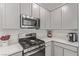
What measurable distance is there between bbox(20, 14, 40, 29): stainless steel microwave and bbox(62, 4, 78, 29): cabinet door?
51cm

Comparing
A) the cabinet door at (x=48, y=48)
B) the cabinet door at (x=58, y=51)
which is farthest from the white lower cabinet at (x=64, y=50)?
the cabinet door at (x=48, y=48)

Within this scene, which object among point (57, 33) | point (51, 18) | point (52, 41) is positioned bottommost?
point (52, 41)

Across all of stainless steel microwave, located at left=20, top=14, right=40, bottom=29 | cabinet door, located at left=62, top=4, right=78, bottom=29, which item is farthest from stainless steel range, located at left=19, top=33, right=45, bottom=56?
cabinet door, located at left=62, top=4, right=78, bottom=29

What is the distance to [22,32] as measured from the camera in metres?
1.20

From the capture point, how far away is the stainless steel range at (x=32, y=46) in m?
0.98

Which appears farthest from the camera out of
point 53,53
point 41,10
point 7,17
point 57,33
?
point 57,33

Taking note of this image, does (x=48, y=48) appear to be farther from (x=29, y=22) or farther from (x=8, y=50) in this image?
(x=8, y=50)

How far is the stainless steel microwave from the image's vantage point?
1073 millimetres

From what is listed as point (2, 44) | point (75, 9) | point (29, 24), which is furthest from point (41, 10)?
point (2, 44)

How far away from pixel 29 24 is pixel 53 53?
2.44 ft

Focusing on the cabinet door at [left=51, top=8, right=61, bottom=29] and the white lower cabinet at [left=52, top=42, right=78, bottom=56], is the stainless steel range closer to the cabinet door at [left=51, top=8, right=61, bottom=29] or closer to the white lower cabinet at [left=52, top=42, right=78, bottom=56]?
the white lower cabinet at [left=52, top=42, right=78, bottom=56]

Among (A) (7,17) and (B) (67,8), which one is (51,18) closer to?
(B) (67,8)

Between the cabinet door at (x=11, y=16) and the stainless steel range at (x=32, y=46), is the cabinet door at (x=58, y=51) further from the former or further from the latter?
the cabinet door at (x=11, y=16)

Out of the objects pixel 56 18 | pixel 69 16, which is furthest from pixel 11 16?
pixel 69 16
